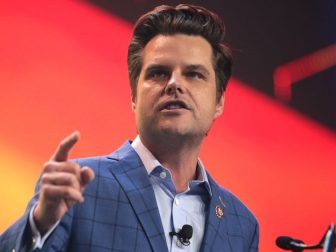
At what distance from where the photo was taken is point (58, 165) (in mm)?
1846

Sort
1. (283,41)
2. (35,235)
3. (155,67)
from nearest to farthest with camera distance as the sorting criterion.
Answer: (35,235) < (155,67) < (283,41)

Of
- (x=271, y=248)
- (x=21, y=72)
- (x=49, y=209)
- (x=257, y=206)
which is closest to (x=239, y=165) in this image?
(x=257, y=206)

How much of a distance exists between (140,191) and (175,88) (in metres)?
0.41

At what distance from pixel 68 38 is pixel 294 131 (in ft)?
4.19

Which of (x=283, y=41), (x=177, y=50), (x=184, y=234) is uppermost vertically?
(x=283, y=41)

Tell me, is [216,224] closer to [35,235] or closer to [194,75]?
[194,75]

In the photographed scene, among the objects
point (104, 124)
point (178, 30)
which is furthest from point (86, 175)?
point (104, 124)

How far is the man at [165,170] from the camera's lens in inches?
91.5

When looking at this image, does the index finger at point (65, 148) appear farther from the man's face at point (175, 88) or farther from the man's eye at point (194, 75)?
the man's eye at point (194, 75)

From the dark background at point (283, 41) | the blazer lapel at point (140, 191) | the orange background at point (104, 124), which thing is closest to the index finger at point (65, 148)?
the blazer lapel at point (140, 191)

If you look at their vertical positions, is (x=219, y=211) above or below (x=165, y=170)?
below

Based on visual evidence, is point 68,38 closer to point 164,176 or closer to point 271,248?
point 164,176

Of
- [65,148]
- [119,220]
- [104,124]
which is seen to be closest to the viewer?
[65,148]

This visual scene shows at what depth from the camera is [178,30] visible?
2744 mm
